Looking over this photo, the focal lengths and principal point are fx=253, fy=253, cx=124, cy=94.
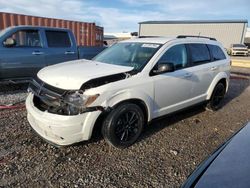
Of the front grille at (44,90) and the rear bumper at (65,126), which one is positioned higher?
the front grille at (44,90)

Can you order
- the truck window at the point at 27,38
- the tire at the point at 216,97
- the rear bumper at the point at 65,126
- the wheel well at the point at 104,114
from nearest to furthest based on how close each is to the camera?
the rear bumper at the point at 65,126, the wheel well at the point at 104,114, the tire at the point at 216,97, the truck window at the point at 27,38

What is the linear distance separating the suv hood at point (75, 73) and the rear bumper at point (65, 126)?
1.35 feet

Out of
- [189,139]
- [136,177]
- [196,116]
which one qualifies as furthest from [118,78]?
[196,116]

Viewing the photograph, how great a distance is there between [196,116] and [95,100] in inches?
116

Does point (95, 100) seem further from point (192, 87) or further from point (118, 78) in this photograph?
point (192, 87)

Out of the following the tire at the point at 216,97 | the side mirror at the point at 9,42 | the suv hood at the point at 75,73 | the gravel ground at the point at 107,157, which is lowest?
the gravel ground at the point at 107,157

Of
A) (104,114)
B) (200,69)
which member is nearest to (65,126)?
(104,114)

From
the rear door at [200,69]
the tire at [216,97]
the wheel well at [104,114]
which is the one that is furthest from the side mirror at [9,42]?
the tire at [216,97]

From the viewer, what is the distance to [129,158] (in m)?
3.60

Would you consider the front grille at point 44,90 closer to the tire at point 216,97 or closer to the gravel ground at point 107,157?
the gravel ground at point 107,157

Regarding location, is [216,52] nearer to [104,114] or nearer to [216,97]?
[216,97]

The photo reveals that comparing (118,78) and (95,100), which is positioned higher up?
(118,78)

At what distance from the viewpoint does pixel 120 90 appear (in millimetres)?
3604

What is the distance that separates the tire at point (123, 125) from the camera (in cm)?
358
